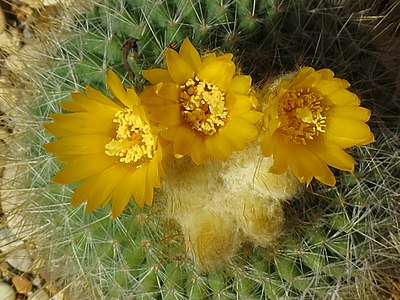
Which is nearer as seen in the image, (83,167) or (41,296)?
(83,167)

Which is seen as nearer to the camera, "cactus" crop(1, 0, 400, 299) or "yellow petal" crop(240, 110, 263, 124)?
"yellow petal" crop(240, 110, 263, 124)

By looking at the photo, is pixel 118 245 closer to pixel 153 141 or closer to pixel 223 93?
pixel 153 141

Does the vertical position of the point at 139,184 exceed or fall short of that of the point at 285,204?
it exceeds it

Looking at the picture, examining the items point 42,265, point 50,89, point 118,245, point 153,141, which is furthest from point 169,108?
point 42,265

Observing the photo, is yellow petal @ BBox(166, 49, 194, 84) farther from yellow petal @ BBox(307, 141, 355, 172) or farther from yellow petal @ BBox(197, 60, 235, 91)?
yellow petal @ BBox(307, 141, 355, 172)

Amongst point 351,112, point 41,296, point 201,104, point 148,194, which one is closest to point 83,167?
point 148,194

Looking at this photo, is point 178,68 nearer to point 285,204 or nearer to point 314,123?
point 314,123

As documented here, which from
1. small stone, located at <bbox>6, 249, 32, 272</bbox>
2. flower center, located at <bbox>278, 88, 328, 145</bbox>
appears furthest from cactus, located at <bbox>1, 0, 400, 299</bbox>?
small stone, located at <bbox>6, 249, 32, 272</bbox>
